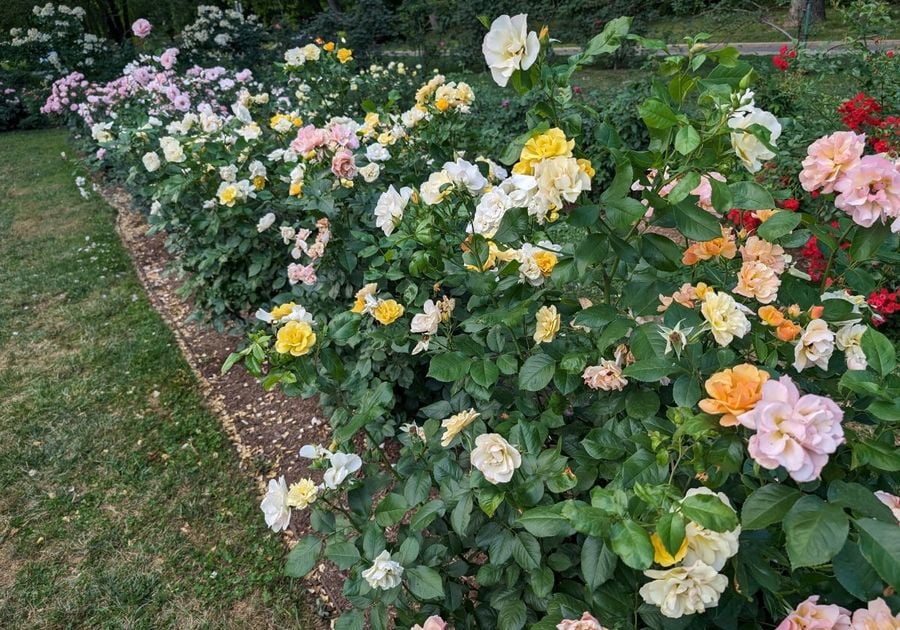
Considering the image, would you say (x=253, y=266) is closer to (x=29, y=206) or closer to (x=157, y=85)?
(x=157, y=85)

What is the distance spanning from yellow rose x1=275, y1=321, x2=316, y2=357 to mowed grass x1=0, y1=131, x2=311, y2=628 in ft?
3.68

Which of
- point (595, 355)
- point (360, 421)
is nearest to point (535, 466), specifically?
point (595, 355)

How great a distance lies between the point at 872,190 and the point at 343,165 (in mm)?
1547

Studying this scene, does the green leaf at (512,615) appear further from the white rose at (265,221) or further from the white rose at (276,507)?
the white rose at (265,221)

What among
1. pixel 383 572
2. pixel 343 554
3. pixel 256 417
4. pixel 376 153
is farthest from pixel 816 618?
pixel 256 417

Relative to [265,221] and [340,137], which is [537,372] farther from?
[265,221]

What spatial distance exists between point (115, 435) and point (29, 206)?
4880mm

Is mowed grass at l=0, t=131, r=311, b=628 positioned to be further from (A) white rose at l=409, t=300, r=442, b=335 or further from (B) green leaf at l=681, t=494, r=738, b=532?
(B) green leaf at l=681, t=494, r=738, b=532

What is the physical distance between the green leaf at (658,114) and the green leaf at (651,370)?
0.39m

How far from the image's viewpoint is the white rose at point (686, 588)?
0.75 metres

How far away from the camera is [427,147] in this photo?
2.52 meters

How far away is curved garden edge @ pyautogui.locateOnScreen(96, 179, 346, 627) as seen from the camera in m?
2.06

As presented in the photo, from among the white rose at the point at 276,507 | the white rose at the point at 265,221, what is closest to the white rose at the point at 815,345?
the white rose at the point at 276,507

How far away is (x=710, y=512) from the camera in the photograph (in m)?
0.73
